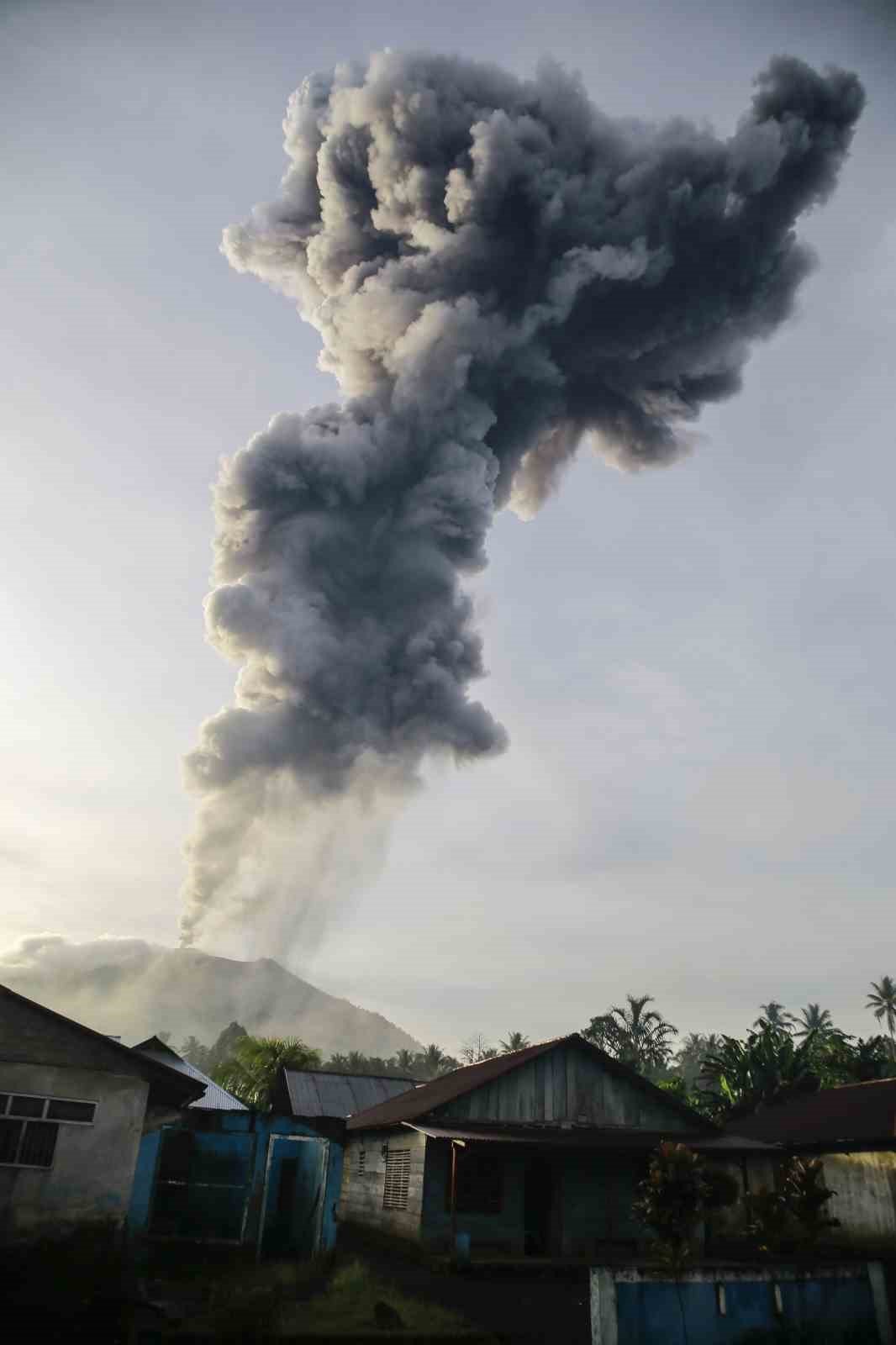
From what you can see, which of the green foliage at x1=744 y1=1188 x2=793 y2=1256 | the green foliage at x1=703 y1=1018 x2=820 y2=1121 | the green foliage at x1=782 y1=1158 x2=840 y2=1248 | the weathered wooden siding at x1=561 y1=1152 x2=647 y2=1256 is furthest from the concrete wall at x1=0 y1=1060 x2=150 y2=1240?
the green foliage at x1=703 y1=1018 x2=820 y2=1121

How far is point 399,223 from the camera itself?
38438 millimetres

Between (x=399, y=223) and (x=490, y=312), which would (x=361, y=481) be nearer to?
(x=490, y=312)

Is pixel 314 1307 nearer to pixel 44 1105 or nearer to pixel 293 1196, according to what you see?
pixel 44 1105

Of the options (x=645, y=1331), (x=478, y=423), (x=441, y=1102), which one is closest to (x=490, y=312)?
(x=478, y=423)

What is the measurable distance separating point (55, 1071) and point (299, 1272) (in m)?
6.63

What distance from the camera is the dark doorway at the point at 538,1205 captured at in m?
20.9

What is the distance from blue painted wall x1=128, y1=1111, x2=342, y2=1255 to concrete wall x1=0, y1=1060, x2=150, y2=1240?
17.6 ft

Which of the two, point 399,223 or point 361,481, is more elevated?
point 399,223

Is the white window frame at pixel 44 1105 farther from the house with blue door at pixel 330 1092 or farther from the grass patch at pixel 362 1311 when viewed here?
the house with blue door at pixel 330 1092

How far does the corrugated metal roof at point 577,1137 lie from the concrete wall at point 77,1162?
7079 mm

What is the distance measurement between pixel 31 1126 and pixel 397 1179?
36.9 ft

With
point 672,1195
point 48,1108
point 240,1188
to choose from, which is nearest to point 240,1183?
point 240,1188

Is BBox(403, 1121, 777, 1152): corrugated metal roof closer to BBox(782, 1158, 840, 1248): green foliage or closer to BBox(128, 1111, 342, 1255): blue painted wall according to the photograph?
BBox(782, 1158, 840, 1248): green foliage

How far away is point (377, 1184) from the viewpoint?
902 inches
